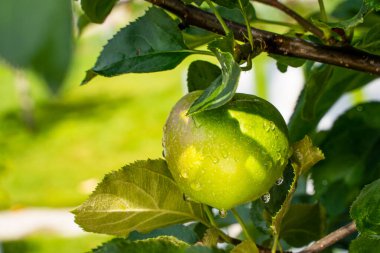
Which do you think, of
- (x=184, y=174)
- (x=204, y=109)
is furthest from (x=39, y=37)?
(x=184, y=174)

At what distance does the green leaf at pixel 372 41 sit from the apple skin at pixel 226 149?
14cm

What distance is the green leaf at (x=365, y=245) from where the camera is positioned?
0.63 m

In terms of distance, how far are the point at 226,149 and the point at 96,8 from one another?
19cm

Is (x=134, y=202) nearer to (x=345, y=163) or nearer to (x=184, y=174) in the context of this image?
(x=184, y=174)

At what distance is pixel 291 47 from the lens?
2.15 ft

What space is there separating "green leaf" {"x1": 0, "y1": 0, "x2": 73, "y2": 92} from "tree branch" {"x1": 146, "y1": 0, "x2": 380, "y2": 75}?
0.43 m

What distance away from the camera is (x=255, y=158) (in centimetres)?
59

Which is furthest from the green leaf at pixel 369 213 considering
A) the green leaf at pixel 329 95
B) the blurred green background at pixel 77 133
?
the blurred green background at pixel 77 133

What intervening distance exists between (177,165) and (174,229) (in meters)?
0.18

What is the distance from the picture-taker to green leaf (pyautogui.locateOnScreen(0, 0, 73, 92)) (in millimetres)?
218

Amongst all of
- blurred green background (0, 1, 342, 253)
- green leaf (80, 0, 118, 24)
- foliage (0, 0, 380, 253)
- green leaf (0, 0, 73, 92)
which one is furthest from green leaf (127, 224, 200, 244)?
blurred green background (0, 1, 342, 253)

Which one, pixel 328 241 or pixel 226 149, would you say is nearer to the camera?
pixel 226 149

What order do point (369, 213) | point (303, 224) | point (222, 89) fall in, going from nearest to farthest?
point (222, 89), point (369, 213), point (303, 224)

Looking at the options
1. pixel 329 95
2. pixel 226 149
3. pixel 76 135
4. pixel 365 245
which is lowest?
pixel 365 245
